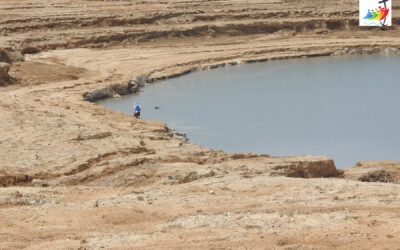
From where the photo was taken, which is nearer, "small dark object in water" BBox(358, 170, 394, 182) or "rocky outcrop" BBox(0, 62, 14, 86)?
"small dark object in water" BBox(358, 170, 394, 182)

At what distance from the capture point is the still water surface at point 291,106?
22.5 metres

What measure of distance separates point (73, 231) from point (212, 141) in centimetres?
1356

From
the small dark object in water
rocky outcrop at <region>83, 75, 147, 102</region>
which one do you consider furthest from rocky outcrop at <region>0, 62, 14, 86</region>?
the small dark object in water

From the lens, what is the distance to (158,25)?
48094 mm

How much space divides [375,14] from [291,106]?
22.4 meters

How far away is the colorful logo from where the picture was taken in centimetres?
4738

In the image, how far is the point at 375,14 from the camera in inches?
1912

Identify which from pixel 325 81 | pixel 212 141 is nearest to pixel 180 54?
pixel 325 81

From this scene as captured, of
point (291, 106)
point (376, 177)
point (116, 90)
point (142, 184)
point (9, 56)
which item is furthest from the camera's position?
point (9, 56)

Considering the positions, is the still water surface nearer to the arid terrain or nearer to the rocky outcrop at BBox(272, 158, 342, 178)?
the arid terrain

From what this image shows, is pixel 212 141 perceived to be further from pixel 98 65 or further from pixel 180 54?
pixel 180 54

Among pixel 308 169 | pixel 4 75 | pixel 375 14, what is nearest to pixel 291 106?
pixel 4 75

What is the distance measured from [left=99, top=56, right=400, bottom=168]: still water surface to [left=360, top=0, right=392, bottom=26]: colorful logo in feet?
23.1

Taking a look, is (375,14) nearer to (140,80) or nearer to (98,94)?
(140,80)
